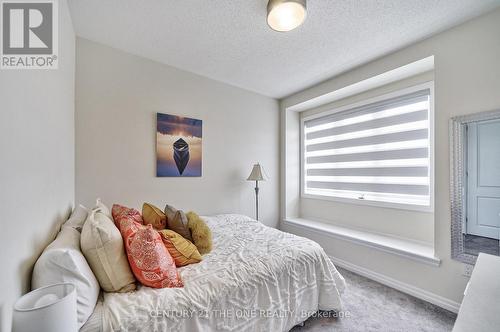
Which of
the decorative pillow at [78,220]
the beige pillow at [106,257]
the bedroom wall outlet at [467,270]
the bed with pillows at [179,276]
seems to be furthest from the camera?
the bedroom wall outlet at [467,270]

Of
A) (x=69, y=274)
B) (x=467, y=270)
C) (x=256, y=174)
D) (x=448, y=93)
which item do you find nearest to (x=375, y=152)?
(x=448, y=93)

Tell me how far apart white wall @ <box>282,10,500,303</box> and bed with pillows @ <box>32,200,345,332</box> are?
37.9 inches

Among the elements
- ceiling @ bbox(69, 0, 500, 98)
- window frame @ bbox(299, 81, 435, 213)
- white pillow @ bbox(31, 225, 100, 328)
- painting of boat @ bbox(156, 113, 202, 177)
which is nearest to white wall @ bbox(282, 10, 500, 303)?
ceiling @ bbox(69, 0, 500, 98)

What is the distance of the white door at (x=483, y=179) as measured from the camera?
1758mm

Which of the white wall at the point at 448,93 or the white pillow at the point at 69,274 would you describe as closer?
the white pillow at the point at 69,274

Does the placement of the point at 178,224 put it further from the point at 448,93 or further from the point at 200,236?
the point at 448,93

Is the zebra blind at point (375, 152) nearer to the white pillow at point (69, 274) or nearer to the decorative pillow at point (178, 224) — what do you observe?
the decorative pillow at point (178, 224)

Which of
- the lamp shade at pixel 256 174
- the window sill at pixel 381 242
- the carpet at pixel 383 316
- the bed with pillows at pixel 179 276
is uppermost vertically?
the lamp shade at pixel 256 174

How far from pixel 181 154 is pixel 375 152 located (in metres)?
2.67

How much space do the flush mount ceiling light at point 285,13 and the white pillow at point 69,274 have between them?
80.3 inches

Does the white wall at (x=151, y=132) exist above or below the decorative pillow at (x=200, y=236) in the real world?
above

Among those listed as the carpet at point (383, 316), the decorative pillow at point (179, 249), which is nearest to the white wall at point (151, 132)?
the decorative pillow at point (179, 249)

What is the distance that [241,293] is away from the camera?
138 cm

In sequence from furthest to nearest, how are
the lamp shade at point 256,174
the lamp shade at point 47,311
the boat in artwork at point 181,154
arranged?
1. the lamp shade at point 256,174
2. the boat in artwork at point 181,154
3. the lamp shade at point 47,311
